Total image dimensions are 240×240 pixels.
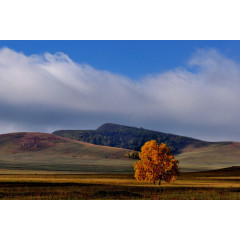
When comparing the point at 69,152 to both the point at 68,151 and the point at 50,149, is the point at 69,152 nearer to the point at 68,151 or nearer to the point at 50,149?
the point at 68,151

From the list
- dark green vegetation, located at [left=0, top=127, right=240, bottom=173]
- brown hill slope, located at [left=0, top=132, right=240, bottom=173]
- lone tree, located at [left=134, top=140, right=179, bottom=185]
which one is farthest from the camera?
brown hill slope, located at [left=0, top=132, right=240, bottom=173]

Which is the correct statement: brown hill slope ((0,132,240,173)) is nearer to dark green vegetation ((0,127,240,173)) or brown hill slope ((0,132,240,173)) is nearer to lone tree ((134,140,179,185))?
dark green vegetation ((0,127,240,173))

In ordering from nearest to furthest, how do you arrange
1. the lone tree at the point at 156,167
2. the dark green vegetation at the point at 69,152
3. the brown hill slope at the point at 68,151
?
the lone tree at the point at 156,167, the dark green vegetation at the point at 69,152, the brown hill slope at the point at 68,151

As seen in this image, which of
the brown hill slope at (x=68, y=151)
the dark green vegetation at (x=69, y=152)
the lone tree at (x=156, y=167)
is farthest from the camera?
the brown hill slope at (x=68, y=151)

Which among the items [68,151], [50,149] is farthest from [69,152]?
[50,149]

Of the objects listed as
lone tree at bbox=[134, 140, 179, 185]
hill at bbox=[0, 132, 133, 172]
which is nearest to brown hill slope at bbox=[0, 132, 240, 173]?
hill at bbox=[0, 132, 133, 172]

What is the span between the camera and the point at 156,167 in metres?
42.2

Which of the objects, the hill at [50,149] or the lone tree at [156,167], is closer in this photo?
the lone tree at [156,167]

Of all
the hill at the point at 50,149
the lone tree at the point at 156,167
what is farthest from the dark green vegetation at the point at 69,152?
the lone tree at the point at 156,167

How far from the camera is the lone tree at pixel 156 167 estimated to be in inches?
1647

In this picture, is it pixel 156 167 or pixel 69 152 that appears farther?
pixel 69 152

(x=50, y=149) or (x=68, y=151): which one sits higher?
(x=50, y=149)

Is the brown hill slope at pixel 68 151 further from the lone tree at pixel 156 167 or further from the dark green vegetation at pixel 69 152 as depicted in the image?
the lone tree at pixel 156 167

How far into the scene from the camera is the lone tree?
4184 centimetres
